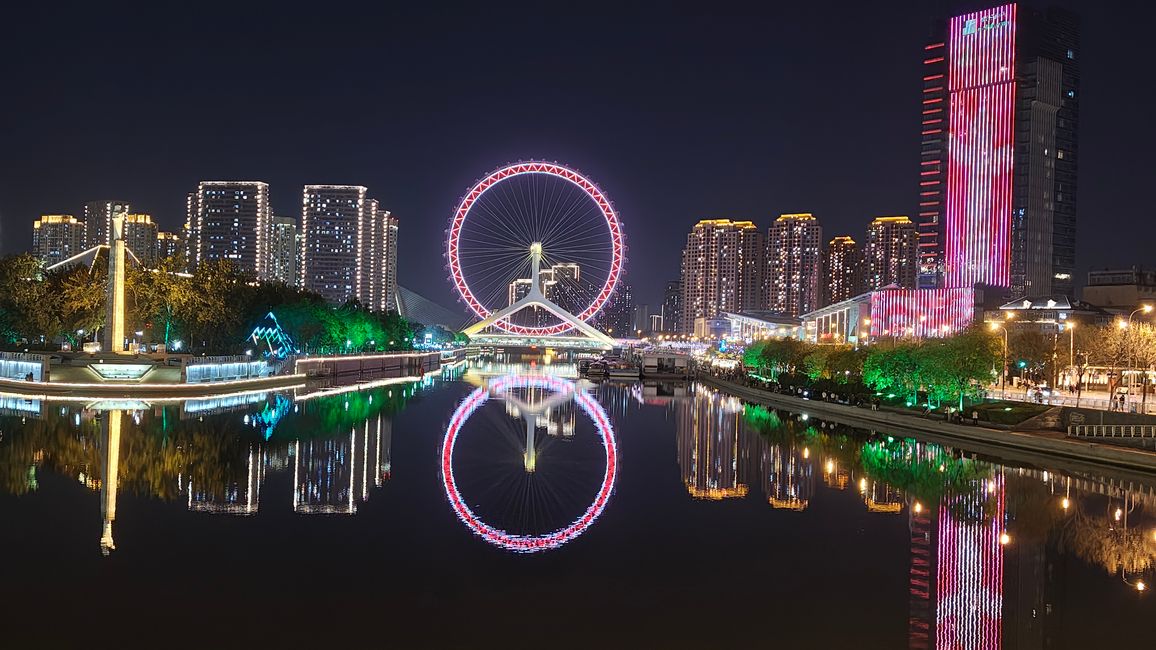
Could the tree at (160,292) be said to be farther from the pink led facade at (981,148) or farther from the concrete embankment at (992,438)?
the pink led facade at (981,148)

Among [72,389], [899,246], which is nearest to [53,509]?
[72,389]

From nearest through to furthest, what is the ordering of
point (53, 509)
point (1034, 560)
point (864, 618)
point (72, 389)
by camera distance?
point (864, 618) → point (1034, 560) → point (53, 509) → point (72, 389)

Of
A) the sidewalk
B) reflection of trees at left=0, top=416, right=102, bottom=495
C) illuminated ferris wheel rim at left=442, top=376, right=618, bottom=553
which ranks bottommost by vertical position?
illuminated ferris wheel rim at left=442, top=376, right=618, bottom=553

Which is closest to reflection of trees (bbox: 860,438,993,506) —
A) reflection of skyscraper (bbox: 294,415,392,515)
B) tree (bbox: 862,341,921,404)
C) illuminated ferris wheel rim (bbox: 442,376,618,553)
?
illuminated ferris wheel rim (bbox: 442,376,618,553)

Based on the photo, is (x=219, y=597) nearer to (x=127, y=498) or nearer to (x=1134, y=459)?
(x=127, y=498)

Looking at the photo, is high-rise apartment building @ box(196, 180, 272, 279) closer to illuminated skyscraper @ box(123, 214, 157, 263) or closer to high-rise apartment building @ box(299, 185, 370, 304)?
high-rise apartment building @ box(299, 185, 370, 304)

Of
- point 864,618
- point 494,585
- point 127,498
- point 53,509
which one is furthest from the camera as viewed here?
point 127,498
